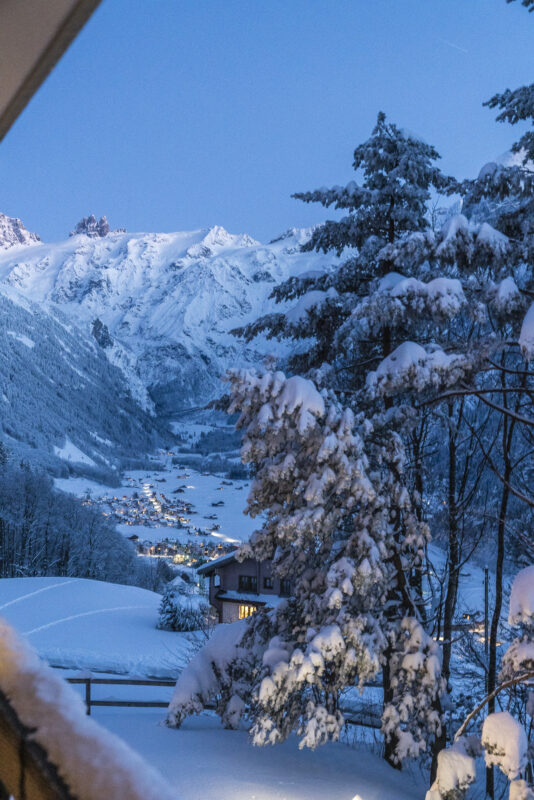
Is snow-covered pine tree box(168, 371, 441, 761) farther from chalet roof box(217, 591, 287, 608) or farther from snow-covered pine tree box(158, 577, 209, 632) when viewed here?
chalet roof box(217, 591, 287, 608)

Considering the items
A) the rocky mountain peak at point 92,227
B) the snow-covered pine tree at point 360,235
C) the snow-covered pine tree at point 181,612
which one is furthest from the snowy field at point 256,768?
the rocky mountain peak at point 92,227

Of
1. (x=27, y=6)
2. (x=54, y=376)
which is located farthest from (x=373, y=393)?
(x=54, y=376)

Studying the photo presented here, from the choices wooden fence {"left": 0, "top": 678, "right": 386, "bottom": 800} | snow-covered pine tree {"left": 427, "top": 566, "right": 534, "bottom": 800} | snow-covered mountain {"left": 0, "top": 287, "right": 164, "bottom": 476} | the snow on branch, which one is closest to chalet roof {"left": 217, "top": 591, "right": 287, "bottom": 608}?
the snow on branch

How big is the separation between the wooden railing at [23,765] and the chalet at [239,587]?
14.8 meters

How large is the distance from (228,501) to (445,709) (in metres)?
29.1

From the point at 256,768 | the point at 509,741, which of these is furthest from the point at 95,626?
the point at 509,741

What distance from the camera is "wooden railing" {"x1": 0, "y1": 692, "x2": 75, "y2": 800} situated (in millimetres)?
391

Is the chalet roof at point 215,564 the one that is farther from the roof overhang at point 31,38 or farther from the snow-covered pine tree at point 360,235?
the roof overhang at point 31,38

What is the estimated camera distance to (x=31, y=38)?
1.05m

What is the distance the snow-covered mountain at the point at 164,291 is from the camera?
85.2 m

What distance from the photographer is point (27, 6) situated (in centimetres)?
100

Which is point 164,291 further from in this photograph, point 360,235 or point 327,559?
point 327,559

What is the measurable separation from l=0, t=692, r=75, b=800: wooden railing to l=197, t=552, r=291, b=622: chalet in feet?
48.6

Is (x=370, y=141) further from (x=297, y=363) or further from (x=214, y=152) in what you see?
(x=214, y=152)
